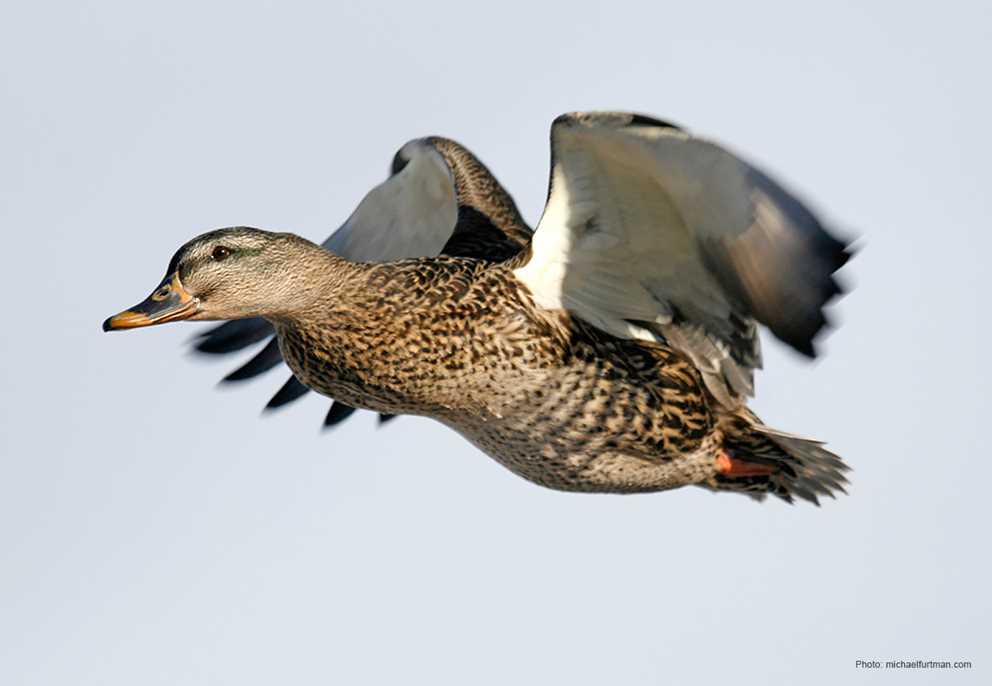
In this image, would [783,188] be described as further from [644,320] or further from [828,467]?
[828,467]

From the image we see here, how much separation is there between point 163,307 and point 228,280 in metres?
0.32

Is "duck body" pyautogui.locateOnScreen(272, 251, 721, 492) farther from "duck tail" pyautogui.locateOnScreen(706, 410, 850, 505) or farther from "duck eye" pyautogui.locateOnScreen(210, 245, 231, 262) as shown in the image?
"duck eye" pyautogui.locateOnScreen(210, 245, 231, 262)

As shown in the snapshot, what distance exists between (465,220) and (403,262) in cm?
158

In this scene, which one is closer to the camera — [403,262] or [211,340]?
[403,262]

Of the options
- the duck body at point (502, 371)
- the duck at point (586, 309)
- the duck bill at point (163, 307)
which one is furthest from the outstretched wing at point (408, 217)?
the duck bill at point (163, 307)

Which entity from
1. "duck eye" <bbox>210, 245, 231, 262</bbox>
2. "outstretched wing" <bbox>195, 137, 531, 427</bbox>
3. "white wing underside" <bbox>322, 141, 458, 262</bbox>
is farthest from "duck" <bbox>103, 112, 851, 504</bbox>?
Answer: "white wing underside" <bbox>322, 141, 458, 262</bbox>

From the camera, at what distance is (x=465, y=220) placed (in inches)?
425

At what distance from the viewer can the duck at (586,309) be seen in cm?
834

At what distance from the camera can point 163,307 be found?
8578 millimetres

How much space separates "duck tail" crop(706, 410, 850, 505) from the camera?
32.9 feet

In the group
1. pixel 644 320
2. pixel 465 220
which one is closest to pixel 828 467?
pixel 644 320

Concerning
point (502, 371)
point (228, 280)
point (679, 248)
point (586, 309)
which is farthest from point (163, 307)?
point (679, 248)

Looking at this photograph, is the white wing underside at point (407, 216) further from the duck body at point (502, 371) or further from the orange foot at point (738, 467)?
the orange foot at point (738, 467)

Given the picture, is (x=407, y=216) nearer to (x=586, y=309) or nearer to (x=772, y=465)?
(x=586, y=309)
